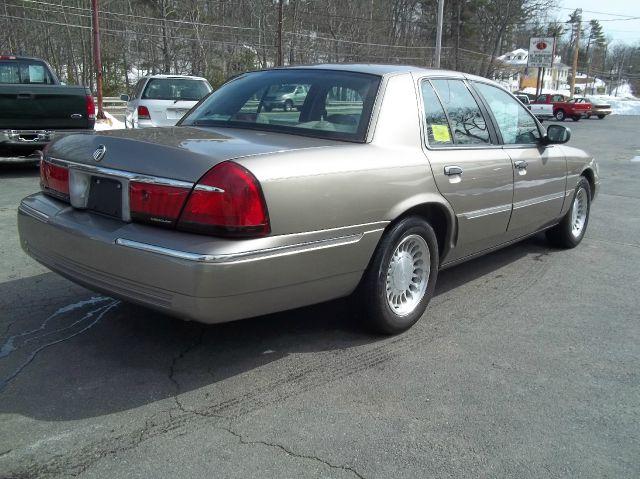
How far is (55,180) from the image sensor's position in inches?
138

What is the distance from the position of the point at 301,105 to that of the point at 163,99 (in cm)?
821

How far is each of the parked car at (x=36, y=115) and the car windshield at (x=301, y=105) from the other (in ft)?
17.6

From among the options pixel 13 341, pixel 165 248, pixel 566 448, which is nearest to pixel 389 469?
pixel 566 448

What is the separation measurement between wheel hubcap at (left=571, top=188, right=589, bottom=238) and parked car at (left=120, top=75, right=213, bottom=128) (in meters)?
6.87

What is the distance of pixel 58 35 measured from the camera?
34312mm

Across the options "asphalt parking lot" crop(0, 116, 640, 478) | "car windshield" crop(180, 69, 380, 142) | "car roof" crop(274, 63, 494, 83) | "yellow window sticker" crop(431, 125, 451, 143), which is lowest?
"asphalt parking lot" crop(0, 116, 640, 478)

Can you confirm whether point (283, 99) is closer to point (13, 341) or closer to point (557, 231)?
point (13, 341)

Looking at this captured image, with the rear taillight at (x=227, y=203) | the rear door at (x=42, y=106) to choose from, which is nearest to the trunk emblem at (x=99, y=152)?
the rear taillight at (x=227, y=203)

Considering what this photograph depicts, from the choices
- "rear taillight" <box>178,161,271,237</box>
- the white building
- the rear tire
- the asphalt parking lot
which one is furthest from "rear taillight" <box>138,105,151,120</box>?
the white building

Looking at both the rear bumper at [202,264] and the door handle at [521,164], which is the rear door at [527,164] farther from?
the rear bumper at [202,264]

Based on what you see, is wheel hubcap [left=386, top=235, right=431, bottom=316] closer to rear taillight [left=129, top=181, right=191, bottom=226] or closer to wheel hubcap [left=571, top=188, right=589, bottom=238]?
rear taillight [left=129, top=181, right=191, bottom=226]

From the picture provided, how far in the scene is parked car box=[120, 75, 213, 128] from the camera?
11.0 meters

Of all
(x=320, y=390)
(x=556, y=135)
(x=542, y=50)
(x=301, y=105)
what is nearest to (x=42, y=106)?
(x=301, y=105)

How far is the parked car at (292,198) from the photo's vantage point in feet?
9.17
